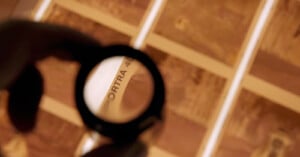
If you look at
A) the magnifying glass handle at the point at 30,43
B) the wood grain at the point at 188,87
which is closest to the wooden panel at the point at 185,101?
the wood grain at the point at 188,87

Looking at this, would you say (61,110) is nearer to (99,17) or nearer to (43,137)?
(43,137)

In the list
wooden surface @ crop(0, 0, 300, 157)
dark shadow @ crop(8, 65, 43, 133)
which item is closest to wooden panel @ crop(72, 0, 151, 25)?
wooden surface @ crop(0, 0, 300, 157)

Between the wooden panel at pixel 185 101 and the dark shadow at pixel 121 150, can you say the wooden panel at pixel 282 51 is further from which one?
the dark shadow at pixel 121 150

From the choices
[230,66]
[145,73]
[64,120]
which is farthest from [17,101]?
[230,66]

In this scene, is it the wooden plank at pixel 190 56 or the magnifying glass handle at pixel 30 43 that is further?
the wooden plank at pixel 190 56

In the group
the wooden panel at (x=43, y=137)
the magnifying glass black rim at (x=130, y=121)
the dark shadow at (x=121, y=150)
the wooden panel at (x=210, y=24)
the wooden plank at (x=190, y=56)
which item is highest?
the wooden panel at (x=210, y=24)

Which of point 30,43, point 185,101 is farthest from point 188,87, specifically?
point 30,43

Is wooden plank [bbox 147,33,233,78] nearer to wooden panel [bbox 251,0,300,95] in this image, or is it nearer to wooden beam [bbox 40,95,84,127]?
wooden panel [bbox 251,0,300,95]
